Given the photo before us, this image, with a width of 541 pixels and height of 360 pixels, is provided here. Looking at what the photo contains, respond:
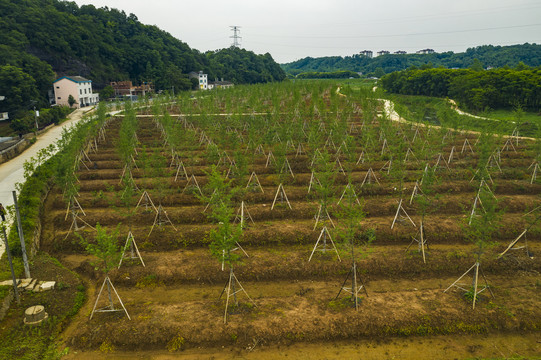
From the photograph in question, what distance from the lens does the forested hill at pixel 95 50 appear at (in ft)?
250

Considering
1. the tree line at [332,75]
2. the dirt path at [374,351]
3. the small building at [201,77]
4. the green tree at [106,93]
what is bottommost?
the dirt path at [374,351]

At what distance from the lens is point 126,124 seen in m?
37.9

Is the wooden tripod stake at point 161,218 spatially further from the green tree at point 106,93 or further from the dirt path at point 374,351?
the green tree at point 106,93

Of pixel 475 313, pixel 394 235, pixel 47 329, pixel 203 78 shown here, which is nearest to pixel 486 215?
pixel 475 313

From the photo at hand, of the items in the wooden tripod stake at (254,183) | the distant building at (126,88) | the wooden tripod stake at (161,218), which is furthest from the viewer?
the distant building at (126,88)

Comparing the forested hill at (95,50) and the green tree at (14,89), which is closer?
the green tree at (14,89)

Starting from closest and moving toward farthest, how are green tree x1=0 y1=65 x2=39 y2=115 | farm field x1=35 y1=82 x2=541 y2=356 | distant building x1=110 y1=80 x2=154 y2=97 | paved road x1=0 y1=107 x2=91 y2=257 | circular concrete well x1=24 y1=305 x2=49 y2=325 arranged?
farm field x1=35 y1=82 x2=541 y2=356, circular concrete well x1=24 y1=305 x2=49 y2=325, paved road x1=0 y1=107 x2=91 y2=257, green tree x1=0 y1=65 x2=39 y2=115, distant building x1=110 y1=80 x2=154 y2=97

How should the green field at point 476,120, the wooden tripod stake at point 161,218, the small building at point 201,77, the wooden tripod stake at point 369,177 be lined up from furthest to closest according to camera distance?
the small building at point 201,77
the green field at point 476,120
the wooden tripod stake at point 369,177
the wooden tripod stake at point 161,218

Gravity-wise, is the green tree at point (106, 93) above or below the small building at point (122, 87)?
below

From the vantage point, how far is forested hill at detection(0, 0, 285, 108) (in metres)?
76.2

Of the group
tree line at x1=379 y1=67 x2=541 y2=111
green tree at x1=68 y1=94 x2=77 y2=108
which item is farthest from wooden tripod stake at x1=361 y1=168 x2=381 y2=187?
green tree at x1=68 y1=94 x2=77 y2=108

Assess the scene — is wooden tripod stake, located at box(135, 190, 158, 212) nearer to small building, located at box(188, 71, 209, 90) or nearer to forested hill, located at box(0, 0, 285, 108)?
forested hill, located at box(0, 0, 285, 108)

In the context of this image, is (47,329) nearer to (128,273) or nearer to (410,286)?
(128,273)

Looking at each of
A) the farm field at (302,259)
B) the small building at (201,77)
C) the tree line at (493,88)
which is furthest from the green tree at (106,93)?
the tree line at (493,88)
